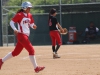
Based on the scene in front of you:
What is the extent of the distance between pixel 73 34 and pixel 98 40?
2.02 m

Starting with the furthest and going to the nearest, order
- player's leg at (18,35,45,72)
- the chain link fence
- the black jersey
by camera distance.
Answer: the chain link fence < the black jersey < player's leg at (18,35,45,72)

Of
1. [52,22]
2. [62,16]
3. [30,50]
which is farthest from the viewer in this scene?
[62,16]

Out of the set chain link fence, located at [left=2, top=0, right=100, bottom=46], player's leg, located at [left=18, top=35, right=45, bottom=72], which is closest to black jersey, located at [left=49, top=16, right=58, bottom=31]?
player's leg, located at [left=18, top=35, right=45, bottom=72]

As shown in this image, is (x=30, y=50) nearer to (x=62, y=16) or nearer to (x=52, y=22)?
(x=52, y=22)

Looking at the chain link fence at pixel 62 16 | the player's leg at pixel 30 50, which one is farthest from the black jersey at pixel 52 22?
the chain link fence at pixel 62 16

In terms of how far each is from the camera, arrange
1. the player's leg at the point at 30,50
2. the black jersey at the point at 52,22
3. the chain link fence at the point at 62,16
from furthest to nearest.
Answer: the chain link fence at the point at 62,16 → the black jersey at the point at 52,22 → the player's leg at the point at 30,50

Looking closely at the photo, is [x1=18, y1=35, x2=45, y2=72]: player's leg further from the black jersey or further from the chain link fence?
the chain link fence

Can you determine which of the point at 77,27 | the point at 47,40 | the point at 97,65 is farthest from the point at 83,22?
the point at 97,65

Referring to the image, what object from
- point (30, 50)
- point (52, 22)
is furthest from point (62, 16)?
point (30, 50)

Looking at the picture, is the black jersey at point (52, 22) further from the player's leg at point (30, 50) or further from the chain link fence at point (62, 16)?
the chain link fence at point (62, 16)

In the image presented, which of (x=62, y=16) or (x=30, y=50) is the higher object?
(x=30, y=50)

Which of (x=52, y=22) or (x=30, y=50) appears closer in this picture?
(x=30, y=50)

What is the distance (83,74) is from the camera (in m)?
10.1

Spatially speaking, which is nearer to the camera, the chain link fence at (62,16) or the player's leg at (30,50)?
the player's leg at (30,50)
